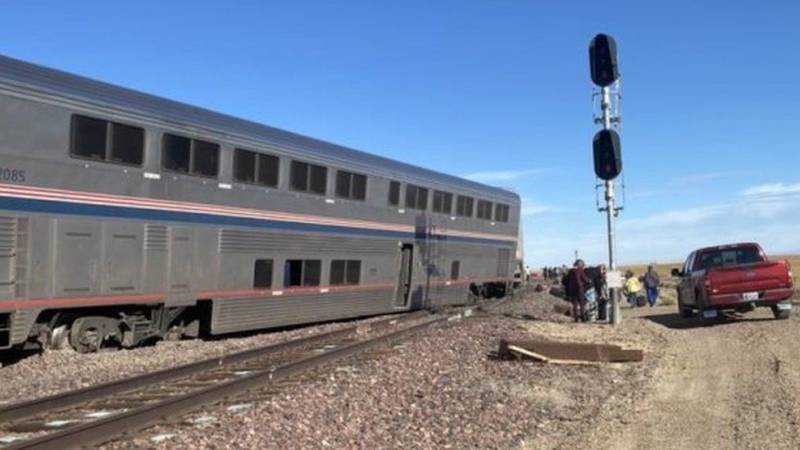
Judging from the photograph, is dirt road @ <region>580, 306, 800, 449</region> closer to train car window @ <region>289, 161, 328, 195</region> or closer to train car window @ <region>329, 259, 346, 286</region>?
train car window @ <region>329, 259, 346, 286</region>

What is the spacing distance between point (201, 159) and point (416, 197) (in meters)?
8.83

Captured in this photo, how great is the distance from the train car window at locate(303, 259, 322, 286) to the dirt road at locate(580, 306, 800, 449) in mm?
7074

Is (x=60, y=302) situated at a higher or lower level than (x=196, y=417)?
higher

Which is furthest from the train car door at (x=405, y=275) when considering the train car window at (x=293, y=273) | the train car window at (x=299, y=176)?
the train car window at (x=299, y=176)

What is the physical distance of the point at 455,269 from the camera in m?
24.8

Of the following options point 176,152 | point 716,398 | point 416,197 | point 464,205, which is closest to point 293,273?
point 176,152

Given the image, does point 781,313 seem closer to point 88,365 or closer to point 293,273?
point 293,273

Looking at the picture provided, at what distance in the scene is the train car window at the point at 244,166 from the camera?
49.1 feet

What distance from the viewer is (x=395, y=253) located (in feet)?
68.8

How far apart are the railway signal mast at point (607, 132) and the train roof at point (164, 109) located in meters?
5.10

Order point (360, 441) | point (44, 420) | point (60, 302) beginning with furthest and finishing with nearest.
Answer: point (60, 302) < point (44, 420) < point (360, 441)

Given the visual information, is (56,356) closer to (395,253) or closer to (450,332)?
(450,332)

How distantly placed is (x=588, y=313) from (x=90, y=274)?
13208 mm

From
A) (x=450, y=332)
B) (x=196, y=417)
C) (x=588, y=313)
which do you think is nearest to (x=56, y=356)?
(x=196, y=417)
